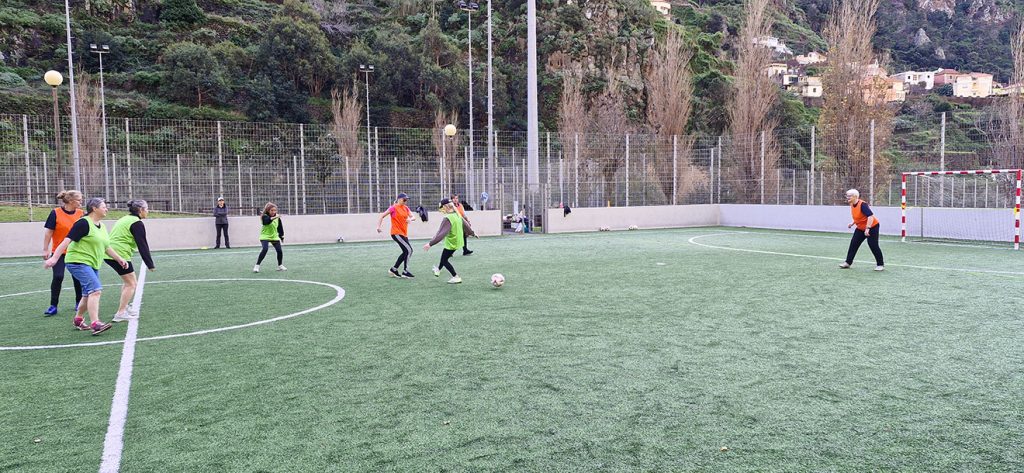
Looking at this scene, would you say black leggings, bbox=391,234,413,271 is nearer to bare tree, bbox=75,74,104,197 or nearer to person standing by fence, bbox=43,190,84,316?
person standing by fence, bbox=43,190,84,316

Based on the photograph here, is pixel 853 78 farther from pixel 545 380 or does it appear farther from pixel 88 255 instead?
pixel 88 255

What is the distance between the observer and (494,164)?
28.6 m

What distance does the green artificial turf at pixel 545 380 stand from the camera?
402 cm

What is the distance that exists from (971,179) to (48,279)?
2663 cm

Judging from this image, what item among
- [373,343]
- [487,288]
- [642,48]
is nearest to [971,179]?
[487,288]

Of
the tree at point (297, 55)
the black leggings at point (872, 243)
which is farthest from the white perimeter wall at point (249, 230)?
the tree at point (297, 55)

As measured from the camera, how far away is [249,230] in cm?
2116

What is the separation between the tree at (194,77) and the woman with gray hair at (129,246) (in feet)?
149

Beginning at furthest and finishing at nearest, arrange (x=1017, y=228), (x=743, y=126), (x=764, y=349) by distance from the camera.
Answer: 1. (x=743, y=126)
2. (x=1017, y=228)
3. (x=764, y=349)

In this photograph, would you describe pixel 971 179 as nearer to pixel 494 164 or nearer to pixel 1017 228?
pixel 1017 228

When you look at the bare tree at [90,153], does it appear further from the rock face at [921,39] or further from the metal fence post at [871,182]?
the rock face at [921,39]

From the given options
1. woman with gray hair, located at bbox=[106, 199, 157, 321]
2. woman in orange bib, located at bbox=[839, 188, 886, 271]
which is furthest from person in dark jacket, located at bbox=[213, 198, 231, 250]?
woman in orange bib, located at bbox=[839, 188, 886, 271]

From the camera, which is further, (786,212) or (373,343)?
(786,212)

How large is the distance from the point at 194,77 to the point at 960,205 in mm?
48715
